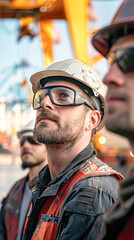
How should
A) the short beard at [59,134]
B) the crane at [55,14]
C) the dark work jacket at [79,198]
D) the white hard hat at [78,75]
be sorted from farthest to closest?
the crane at [55,14]
the white hard hat at [78,75]
the short beard at [59,134]
the dark work jacket at [79,198]

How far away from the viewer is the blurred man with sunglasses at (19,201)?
8.61 ft

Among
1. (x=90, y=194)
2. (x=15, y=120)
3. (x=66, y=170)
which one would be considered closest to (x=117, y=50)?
(x=90, y=194)

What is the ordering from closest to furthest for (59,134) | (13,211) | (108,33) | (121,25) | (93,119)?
1. (121,25)
2. (108,33)
3. (59,134)
4. (93,119)
5. (13,211)

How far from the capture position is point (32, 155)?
129 inches

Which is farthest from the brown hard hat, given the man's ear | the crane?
the crane

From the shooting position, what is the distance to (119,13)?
1.11 m

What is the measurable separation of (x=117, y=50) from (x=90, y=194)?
2.33 feet

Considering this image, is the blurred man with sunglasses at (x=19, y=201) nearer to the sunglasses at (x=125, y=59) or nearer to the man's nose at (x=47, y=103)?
the man's nose at (x=47, y=103)

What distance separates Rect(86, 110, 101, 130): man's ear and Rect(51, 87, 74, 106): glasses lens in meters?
0.19

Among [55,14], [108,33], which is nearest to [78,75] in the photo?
[108,33]

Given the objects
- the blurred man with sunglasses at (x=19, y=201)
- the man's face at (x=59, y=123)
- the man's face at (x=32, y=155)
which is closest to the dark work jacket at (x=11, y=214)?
the blurred man with sunglasses at (x=19, y=201)

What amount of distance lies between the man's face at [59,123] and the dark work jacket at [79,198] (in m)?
0.13

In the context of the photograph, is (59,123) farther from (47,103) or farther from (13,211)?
(13,211)

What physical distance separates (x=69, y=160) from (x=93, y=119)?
1.12ft
